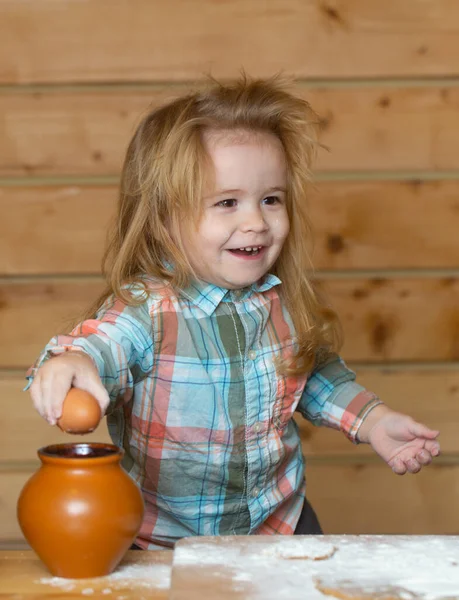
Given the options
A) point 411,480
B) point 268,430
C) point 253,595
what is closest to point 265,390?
point 268,430

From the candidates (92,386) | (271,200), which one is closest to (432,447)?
(271,200)

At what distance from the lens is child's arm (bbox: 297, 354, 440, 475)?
126 centimetres

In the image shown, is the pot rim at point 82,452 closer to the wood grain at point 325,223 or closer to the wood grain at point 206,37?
the wood grain at point 325,223

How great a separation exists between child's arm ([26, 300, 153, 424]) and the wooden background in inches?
31.6

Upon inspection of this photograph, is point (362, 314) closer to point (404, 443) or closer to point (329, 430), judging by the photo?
point (329, 430)

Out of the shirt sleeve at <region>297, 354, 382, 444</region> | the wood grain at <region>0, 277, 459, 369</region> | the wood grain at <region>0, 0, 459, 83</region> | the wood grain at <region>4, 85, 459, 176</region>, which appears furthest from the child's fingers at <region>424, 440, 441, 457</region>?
the wood grain at <region>0, 0, 459, 83</region>

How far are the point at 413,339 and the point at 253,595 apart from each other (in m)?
1.35

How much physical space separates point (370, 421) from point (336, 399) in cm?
10

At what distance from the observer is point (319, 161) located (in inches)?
79.5

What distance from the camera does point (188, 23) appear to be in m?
1.98

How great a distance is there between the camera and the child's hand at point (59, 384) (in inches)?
35.9

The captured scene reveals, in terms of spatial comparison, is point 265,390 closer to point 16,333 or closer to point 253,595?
point 253,595

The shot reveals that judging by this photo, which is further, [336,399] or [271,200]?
[336,399]

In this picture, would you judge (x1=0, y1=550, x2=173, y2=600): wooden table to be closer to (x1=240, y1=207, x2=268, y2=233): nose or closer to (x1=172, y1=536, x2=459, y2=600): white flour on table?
(x1=172, y1=536, x2=459, y2=600): white flour on table
